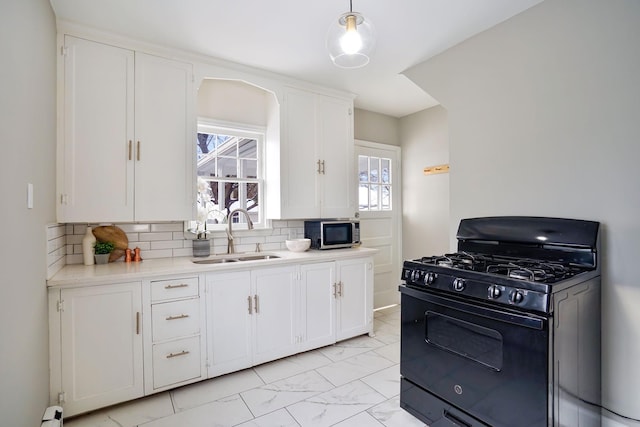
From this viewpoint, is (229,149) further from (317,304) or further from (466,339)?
(466,339)

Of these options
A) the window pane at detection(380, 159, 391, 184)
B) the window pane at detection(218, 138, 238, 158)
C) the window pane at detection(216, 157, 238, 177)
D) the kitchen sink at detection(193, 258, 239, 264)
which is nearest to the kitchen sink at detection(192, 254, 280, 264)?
the kitchen sink at detection(193, 258, 239, 264)

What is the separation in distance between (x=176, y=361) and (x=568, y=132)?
2957 mm

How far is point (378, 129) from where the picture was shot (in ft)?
13.7

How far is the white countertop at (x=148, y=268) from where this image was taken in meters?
1.96

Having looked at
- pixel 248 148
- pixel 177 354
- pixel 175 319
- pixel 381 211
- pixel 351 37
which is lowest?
pixel 177 354

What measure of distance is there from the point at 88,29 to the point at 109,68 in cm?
26

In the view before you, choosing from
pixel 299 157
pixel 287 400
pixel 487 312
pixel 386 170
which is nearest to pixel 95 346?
pixel 287 400

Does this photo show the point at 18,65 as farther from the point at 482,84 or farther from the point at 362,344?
the point at 362,344

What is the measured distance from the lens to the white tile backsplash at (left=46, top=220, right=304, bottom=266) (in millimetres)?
2207

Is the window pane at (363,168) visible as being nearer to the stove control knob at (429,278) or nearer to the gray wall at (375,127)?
the gray wall at (375,127)

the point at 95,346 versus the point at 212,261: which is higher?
the point at 212,261

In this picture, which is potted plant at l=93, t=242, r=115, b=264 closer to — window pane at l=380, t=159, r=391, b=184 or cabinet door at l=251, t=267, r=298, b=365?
cabinet door at l=251, t=267, r=298, b=365

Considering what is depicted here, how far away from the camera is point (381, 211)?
4160mm

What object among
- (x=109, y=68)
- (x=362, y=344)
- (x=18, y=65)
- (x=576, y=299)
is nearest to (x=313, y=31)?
(x=109, y=68)
